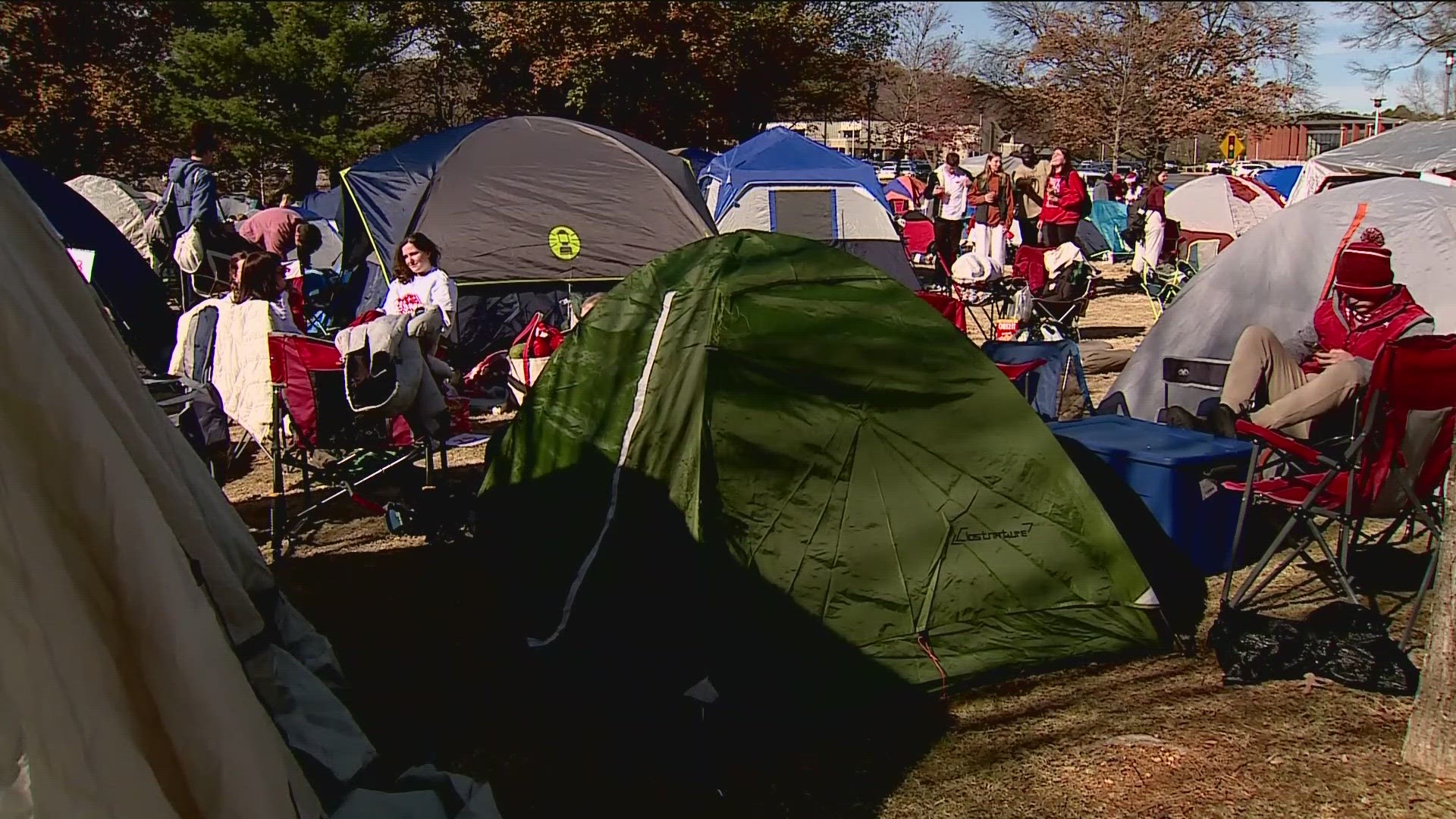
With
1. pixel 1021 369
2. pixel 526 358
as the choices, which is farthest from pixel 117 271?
pixel 1021 369

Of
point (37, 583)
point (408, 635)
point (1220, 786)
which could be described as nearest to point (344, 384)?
point (408, 635)

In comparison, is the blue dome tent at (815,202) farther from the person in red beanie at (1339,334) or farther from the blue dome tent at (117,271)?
the person in red beanie at (1339,334)

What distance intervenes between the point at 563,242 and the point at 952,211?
747cm

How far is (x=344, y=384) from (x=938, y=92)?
3472 cm

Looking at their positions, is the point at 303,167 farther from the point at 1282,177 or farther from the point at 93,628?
the point at 93,628

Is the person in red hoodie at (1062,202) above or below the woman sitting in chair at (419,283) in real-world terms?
above

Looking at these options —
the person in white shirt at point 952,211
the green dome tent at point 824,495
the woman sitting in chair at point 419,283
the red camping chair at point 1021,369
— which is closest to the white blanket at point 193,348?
the woman sitting in chair at point 419,283

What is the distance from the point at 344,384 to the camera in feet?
18.3

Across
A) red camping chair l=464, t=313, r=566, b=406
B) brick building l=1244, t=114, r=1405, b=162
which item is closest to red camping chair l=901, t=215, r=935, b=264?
red camping chair l=464, t=313, r=566, b=406

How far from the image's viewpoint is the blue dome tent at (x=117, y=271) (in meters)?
7.93

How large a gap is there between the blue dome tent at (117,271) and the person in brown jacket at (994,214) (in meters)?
7.73

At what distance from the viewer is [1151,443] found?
5137 mm

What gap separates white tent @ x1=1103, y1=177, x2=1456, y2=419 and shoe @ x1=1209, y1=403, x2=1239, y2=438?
139 cm

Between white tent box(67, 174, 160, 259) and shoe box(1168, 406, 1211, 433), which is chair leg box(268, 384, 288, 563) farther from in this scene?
white tent box(67, 174, 160, 259)
